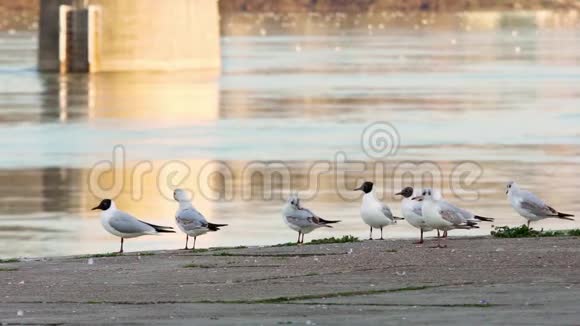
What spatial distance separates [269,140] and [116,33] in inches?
1269

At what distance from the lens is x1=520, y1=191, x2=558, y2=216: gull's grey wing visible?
18641mm

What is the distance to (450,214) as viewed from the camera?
672 inches

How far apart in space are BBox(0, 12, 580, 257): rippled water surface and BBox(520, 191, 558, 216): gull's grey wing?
3.80 m

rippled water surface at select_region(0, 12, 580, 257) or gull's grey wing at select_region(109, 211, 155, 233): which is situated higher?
gull's grey wing at select_region(109, 211, 155, 233)

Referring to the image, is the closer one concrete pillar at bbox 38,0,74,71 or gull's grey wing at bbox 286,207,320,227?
gull's grey wing at bbox 286,207,320,227

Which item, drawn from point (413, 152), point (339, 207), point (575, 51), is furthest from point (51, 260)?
point (575, 51)

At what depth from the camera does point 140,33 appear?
243ft

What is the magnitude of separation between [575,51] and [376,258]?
89.9 metres

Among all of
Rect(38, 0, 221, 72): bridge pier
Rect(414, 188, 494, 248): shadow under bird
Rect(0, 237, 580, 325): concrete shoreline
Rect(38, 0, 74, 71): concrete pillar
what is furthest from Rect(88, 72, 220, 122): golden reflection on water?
Rect(0, 237, 580, 325): concrete shoreline

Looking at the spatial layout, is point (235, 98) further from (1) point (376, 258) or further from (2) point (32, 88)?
(1) point (376, 258)

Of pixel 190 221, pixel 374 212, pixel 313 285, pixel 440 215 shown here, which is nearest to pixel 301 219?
pixel 374 212

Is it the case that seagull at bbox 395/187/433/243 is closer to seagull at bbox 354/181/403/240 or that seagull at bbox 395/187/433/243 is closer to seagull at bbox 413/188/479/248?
seagull at bbox 413/188/479/248

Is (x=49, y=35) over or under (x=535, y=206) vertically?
under

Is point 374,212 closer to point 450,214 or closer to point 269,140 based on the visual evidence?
point 450,214
